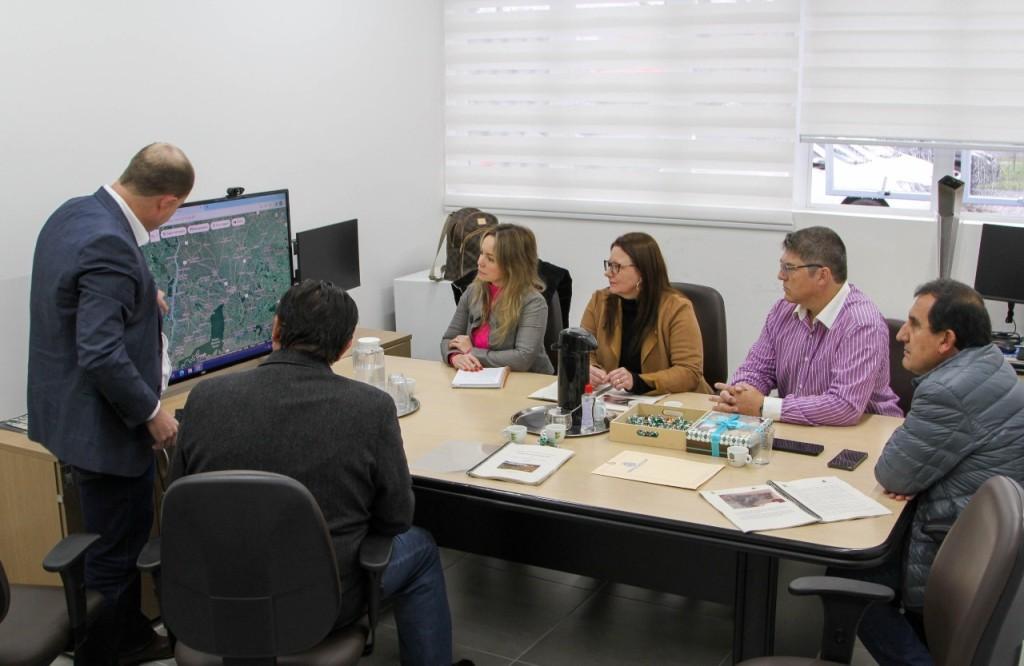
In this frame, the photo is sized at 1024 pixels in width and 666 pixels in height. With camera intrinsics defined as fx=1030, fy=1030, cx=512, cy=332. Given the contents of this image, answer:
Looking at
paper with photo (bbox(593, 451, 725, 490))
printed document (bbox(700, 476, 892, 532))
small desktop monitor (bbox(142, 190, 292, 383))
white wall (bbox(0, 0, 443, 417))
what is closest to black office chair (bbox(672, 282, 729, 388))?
paper with photo (bbox(593, 451, 725, 490))

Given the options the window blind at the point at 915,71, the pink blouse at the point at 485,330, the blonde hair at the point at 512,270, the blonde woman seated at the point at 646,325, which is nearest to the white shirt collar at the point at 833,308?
the blonde woman seated at the point at 646,325

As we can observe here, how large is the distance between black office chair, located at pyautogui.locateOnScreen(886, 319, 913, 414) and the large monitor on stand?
133cm

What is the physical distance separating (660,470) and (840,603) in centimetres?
69

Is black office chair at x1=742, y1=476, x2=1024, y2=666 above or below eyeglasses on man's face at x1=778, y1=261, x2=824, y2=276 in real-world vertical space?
below

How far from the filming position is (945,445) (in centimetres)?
253

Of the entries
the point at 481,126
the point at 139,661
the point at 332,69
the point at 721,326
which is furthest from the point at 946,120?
the point at 139,661

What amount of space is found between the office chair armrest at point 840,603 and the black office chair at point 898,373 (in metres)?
1.40

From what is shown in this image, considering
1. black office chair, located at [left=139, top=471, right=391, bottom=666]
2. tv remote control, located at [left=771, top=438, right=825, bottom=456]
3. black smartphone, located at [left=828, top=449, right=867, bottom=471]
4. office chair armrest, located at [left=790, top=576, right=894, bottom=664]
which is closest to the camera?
black office chair, located at [left=139, top=471, right=391, bottom=666]

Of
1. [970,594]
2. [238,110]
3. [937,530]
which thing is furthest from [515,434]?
[238,110]

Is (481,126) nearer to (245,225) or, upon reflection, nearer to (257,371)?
(245,225)

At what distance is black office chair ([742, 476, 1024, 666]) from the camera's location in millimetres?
1849

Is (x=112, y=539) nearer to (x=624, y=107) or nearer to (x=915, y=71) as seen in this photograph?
(x=624, y=107)

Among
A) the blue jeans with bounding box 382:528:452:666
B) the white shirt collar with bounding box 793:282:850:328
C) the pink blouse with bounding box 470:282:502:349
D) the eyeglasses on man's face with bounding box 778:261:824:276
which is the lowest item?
the blue jeans with bounding box 382:528:452:666

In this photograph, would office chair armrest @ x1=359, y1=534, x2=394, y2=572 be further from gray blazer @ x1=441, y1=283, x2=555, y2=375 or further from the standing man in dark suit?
gray blazer @ x1=441, y1=283, x2=555, y2=375
